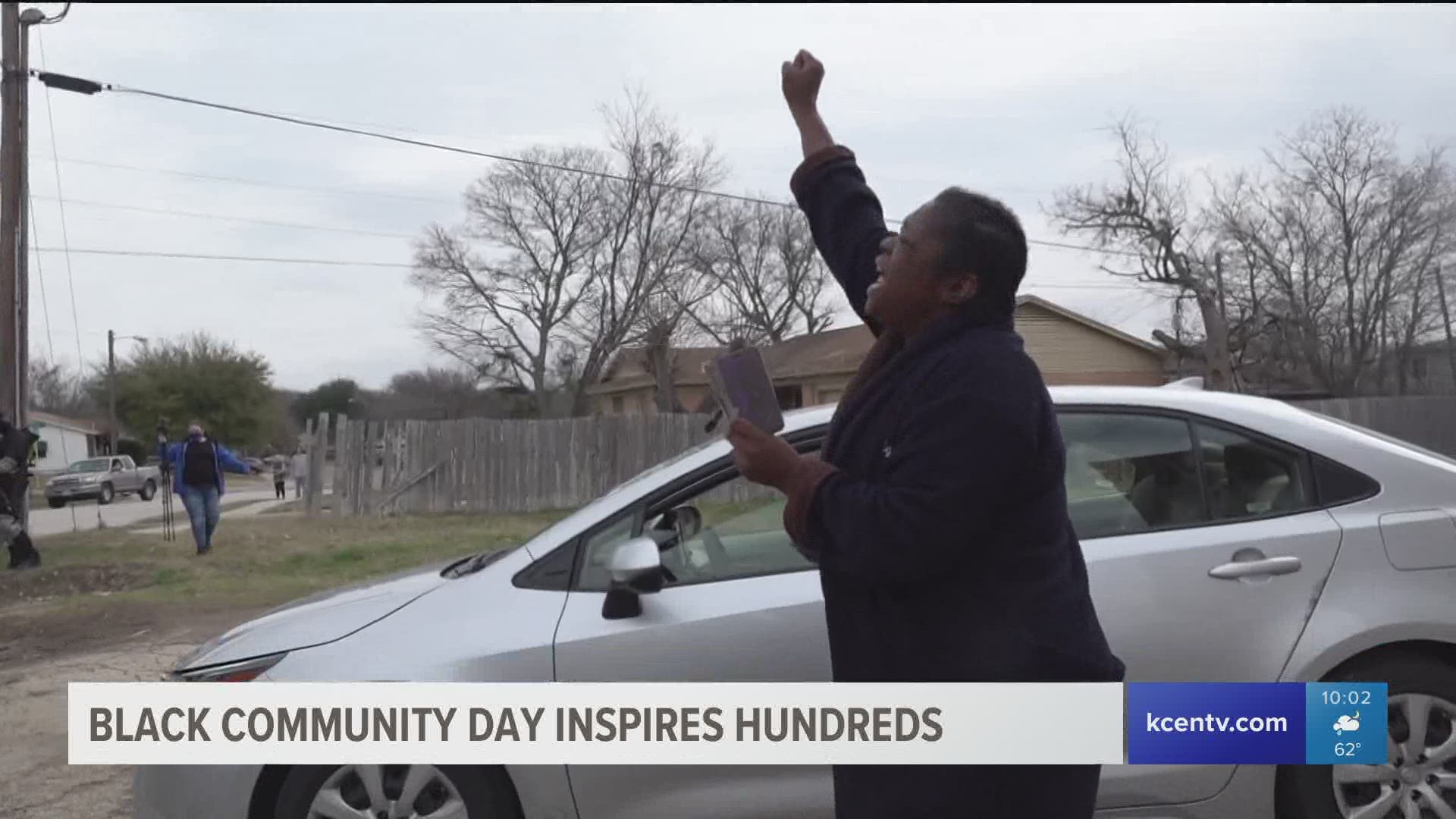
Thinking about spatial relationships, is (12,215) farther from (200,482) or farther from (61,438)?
(200,482)

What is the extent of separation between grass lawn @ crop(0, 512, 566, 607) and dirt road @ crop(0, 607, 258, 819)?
0.81m

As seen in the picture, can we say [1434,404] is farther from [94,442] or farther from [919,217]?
[94,442]

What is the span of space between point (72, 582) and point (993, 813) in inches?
462

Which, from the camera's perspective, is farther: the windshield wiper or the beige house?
the beige house

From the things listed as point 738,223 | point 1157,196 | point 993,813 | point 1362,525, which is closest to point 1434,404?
point 1157,196

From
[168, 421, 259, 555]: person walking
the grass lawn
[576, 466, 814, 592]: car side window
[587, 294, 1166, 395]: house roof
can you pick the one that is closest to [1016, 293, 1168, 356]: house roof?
Answer: [587, 294, 1166, 395]: house roof

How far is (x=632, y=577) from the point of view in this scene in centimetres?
302

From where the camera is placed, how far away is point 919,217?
5.70ft

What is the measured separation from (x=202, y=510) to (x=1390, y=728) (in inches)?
486

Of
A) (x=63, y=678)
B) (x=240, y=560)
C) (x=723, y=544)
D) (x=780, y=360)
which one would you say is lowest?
(x=63, y=678)

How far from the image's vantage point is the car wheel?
3109 millimetres

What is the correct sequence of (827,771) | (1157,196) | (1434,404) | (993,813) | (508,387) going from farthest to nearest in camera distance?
(508,387), (1157,196), (1434,404), (827,771), (993,813)

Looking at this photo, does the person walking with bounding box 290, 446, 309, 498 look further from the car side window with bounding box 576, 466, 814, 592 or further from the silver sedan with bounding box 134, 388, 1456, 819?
the car side window with bounding box 576, 466, 814, 592

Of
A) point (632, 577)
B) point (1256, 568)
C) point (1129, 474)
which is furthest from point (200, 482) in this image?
point (1256, 568)
